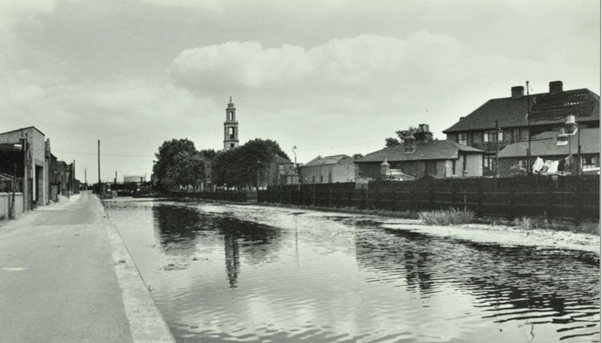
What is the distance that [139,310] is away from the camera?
20.6ft

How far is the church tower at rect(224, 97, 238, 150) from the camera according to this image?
127m

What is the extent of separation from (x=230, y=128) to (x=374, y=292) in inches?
4841

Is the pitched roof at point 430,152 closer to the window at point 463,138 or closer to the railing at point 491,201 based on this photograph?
the window at point 463,138

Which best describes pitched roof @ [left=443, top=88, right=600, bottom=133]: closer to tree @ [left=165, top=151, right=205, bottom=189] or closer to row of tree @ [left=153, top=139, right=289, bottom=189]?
row of tree @ [left=153, top=139, right=289, bottom=189]

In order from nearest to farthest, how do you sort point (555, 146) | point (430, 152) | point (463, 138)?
1. point (555, 146)
2. point (430, 152)
3. point (463, 138)

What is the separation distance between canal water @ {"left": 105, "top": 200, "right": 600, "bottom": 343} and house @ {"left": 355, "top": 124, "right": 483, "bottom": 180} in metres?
42.9

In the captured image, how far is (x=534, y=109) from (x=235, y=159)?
188 ft

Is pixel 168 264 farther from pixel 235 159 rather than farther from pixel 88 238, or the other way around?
pixel 235 159

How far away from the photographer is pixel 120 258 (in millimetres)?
10875

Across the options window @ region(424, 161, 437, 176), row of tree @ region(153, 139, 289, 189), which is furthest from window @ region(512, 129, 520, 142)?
row of tree @ region(153, 139, 289, 189)

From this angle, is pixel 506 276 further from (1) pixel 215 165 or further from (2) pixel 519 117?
(1) pixel 215 165

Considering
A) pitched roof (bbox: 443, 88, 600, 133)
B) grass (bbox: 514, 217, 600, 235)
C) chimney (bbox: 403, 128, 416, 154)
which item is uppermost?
pitched roof (bbox: 443, 88, 600, 133)

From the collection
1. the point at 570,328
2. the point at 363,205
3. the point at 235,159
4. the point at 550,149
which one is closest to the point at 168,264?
the point at 570,328

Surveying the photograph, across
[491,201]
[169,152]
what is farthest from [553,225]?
[169,152]
